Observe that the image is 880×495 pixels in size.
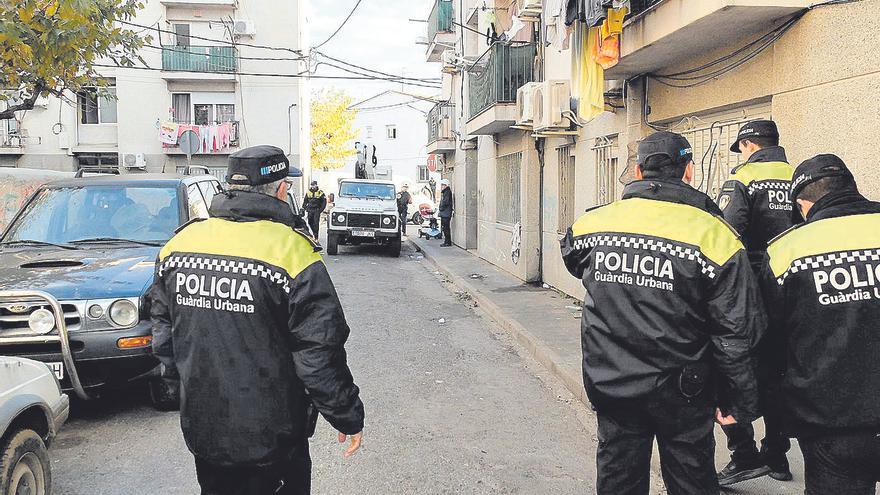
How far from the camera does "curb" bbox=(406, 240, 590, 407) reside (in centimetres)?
695

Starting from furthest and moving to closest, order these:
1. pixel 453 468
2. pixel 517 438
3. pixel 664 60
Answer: pixel 664 60 < pixel 517 438 < pixel 453 468

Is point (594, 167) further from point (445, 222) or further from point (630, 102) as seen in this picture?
point (445, 222)

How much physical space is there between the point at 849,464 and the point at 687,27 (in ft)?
15.9

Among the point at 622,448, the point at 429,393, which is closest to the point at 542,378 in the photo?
the point at 429,393

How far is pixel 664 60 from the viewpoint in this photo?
319 inches

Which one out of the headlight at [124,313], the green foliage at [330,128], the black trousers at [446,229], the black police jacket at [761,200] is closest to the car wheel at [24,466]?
the headlight at [124,313]


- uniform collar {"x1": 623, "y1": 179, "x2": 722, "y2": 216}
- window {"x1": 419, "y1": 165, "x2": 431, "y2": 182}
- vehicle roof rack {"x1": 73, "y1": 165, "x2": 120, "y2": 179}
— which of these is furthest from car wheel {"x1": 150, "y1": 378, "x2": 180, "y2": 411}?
window {"x1": 419, "y1": 165, "x2": 431, "y2": 182}

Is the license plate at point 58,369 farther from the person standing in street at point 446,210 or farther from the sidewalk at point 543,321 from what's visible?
the person standing in street at point 446,210

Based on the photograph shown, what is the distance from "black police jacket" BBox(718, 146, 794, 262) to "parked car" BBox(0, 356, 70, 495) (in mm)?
4023

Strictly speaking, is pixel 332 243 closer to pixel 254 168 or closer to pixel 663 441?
pixel 254 168

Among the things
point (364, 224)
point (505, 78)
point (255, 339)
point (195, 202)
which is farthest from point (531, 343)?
point (364, 224)

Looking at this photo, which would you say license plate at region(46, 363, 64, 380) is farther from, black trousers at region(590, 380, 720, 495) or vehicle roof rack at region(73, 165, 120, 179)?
black trousers at region(590, 380, 720, 495)

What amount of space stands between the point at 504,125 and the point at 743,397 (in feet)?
40.8

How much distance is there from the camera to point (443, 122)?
24656mm
